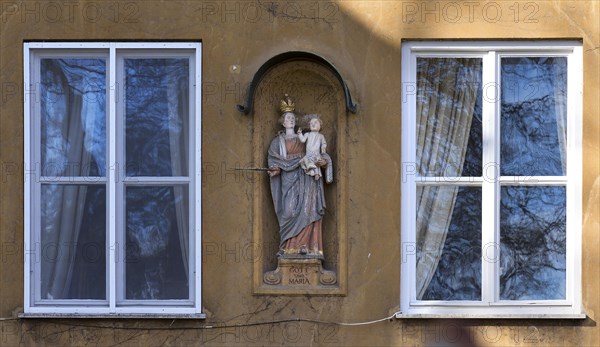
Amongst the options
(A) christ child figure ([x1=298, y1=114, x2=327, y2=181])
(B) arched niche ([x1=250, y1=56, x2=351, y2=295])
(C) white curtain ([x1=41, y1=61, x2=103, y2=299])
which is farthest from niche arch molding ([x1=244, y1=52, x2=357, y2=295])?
→ (C) white curtain ([x1=41, y1=61, x2=103, y2=299])

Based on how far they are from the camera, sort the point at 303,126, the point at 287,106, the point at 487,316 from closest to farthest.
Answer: the point at 487,316, the point at 287,106, the point at 303,126

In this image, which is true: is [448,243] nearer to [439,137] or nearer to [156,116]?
[439,137]

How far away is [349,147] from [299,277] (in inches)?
41.5

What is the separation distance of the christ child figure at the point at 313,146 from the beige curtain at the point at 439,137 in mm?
760

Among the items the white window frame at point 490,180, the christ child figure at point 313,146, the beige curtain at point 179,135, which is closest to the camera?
the christ child figure at point 313,146

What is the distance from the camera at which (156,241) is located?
9156 millimetres

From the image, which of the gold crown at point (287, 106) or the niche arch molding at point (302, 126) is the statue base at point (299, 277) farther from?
the gold crown at point (287, 106)

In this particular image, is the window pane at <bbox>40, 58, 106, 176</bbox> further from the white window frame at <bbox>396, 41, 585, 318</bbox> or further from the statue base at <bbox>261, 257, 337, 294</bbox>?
the white window frame at <bbox>396, 41, 585, 318</bbox>

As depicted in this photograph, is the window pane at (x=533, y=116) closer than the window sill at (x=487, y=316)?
No

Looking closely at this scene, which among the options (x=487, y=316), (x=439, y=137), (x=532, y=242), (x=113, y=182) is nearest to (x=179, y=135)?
(x=113, y=182)

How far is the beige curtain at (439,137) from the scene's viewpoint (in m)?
9.14

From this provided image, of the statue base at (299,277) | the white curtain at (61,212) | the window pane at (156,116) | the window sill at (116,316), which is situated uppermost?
the window pane at (156,116)

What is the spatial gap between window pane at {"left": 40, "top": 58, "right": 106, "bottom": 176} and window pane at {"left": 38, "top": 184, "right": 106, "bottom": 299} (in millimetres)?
186

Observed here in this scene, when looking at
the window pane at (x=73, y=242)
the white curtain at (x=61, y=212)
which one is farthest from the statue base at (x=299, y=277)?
the white curtain at (x=61, y=212)
